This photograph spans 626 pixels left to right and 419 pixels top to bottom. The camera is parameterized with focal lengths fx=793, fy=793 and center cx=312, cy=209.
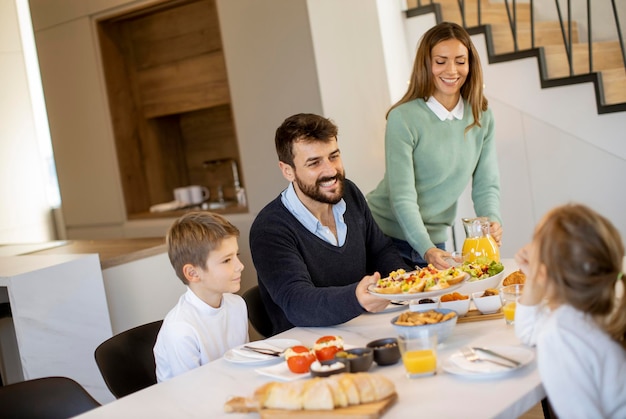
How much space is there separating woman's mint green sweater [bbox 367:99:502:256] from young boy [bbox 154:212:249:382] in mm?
822

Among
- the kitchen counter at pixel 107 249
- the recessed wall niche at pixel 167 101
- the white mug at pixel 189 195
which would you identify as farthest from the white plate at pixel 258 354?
the white mug at pixel 189 195

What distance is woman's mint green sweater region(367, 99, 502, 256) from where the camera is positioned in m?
2.95

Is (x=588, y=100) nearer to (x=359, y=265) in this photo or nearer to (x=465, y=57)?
(x=465, y=57)

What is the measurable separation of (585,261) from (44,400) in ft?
4.42

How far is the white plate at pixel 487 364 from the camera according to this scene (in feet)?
5.23

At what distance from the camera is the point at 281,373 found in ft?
5.90

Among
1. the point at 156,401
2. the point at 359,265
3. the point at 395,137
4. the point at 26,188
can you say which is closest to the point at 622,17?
the point at 395,137

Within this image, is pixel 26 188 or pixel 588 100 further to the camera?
pixel 26 188

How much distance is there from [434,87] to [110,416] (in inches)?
72.8

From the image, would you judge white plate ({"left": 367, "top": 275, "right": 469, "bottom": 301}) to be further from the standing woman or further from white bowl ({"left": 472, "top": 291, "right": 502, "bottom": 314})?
the standing woman

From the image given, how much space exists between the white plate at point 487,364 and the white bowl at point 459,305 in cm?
30

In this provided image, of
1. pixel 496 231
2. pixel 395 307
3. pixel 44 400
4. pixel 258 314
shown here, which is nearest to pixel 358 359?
pixel 395 307

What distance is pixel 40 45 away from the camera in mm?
5195

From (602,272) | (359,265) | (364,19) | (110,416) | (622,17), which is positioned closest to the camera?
(602,272)
